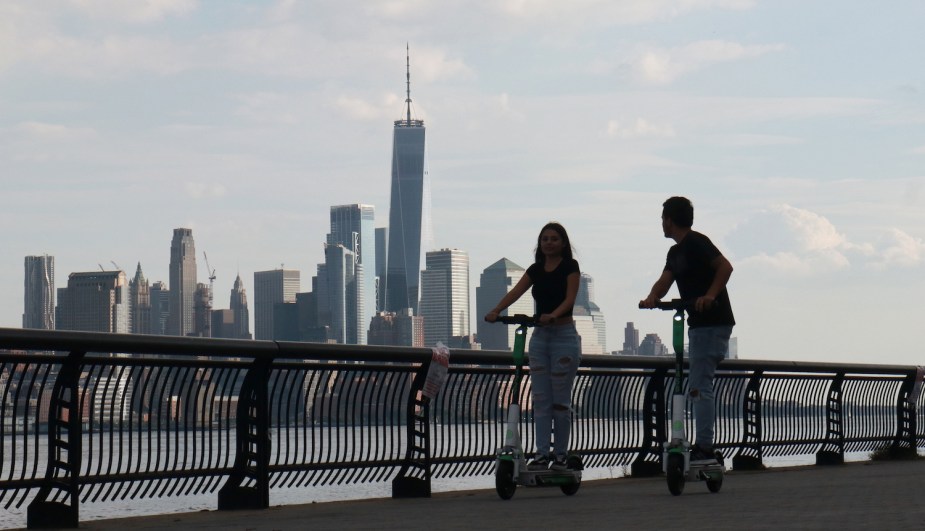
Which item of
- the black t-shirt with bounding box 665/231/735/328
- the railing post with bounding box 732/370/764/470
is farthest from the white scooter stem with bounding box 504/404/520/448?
the railing post with bounding box 732/370/764/470

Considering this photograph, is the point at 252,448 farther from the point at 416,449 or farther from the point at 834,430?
the point at 834,430

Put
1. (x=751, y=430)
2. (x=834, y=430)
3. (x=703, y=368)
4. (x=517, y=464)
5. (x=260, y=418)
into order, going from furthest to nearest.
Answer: (x=834, y=430)
(x=751, y=430)
(x=703, y=368)
(x=517, y=464)
(x=260, y=418)

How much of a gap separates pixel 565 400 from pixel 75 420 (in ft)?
10.8

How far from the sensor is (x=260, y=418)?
9.31m

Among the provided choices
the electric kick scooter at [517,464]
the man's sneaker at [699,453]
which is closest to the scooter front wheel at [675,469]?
the man's sneaker at [699,453]

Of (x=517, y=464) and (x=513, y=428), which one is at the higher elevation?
(x=513, y=428)

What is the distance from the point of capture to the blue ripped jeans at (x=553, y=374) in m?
9.80

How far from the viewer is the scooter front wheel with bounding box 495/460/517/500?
9.34m

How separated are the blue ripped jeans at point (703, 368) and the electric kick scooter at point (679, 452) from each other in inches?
5.7

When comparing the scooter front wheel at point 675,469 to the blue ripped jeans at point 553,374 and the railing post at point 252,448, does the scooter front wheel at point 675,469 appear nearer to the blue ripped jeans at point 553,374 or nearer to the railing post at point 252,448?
the blue ripped jeans at point 553,374

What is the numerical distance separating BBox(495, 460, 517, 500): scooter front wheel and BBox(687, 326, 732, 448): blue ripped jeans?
4.04 ft

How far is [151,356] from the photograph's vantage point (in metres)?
8.95

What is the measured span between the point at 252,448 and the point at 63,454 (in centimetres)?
151

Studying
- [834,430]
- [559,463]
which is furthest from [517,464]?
[834,430]
